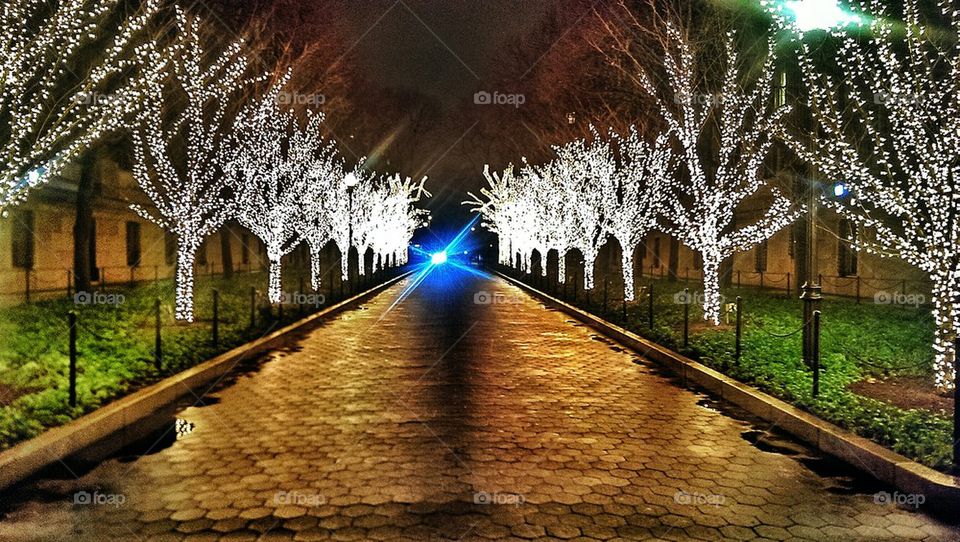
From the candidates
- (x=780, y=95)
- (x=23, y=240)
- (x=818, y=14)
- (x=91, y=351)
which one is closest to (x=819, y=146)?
(x=818, y=14)

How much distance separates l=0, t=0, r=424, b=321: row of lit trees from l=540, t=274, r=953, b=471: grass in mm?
10283

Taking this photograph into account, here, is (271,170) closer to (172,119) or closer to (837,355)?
(172,119)

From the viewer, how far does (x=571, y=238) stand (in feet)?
101

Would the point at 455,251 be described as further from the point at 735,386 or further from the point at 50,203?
the point at 735,386

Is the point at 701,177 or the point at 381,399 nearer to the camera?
the point at 381,399

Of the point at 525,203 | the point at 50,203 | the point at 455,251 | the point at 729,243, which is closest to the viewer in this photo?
the point at 729,243

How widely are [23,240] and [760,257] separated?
3229 centimetres

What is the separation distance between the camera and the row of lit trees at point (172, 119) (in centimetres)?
1084

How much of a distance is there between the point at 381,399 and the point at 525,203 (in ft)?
105

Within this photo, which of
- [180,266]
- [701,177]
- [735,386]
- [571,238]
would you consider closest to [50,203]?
[180,266]

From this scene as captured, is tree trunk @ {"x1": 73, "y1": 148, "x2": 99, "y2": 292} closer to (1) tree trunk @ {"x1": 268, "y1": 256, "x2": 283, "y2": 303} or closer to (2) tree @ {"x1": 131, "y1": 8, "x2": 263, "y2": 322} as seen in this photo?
(1) tree trunk @ {"x1": 268, "y1": 256, "x2": 283, "y2": 303}

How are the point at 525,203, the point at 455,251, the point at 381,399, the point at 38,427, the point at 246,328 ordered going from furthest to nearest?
the point at 455,251, the point at 525,203, the point at 246,328, the point at 381,399, the point at 38,427

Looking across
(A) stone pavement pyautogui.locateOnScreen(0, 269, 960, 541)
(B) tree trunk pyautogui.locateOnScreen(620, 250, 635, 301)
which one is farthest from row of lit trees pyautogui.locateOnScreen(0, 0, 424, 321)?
(B) tree trunk pyautogui.locateOnScreen(620, 250, 635, 301)

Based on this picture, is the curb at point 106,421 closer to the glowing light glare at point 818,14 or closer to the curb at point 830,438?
the curb at point 830,438
